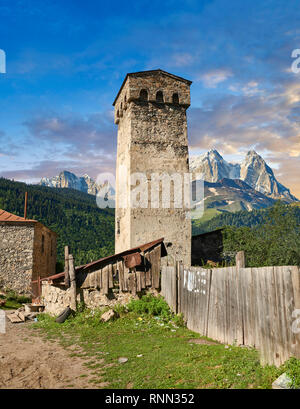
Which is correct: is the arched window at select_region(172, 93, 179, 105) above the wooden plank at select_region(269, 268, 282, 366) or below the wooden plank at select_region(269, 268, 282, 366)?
above

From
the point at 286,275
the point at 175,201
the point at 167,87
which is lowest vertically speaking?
the point at 286,275

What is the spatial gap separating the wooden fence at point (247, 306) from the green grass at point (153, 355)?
32cm

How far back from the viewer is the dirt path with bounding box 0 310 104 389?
5699 millimetres

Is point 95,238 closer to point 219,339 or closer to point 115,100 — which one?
point 115,100

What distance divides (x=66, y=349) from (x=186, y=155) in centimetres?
988

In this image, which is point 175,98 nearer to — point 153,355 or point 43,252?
point 153,355

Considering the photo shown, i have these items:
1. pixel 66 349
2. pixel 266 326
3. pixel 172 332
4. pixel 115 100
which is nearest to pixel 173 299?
pixel 172 332

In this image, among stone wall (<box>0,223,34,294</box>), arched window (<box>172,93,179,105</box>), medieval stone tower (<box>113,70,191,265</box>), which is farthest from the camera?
stone wall (<box>0,223,34,294</box>)

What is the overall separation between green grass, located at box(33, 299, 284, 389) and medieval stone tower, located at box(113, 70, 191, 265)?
4153mm

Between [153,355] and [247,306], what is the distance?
7.44 feet

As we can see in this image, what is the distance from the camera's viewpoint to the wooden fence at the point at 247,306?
17.1 feet

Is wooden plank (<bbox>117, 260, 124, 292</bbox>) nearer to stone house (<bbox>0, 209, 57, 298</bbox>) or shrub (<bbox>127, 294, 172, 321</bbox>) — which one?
shrub (<bbox>127, 294, 172, 321</bbox>)

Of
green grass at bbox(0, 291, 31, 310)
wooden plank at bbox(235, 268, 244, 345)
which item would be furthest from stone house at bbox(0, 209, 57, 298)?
wooden plank at bbox(235, 268, 244, 345)

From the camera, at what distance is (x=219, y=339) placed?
7.68m
